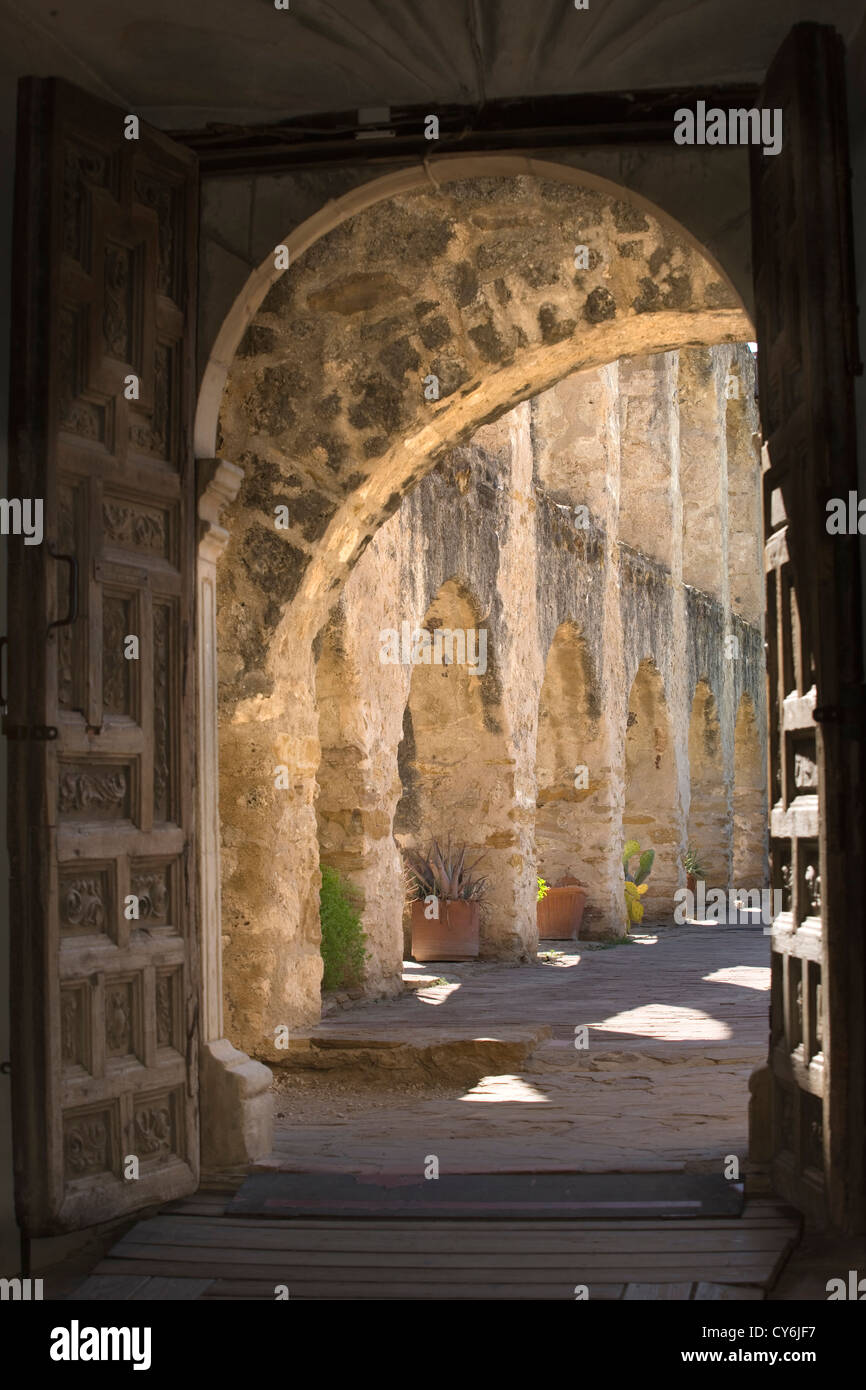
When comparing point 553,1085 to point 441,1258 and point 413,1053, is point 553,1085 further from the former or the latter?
point 441,1258

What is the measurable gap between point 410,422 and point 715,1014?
3640 mm

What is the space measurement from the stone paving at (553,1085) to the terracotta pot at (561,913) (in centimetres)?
246

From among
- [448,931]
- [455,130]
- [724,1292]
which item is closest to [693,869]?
[448,931]

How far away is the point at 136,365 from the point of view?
4.01m

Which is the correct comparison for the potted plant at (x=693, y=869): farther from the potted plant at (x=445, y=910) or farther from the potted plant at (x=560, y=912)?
the potted plant at (x=445, y=910)

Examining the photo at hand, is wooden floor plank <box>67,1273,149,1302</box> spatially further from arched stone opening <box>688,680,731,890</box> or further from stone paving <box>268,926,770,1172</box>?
arched stone opening <box>688,680,731,890</box>

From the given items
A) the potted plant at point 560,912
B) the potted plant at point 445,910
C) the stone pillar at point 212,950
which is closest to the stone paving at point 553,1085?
the stone pillar at point 212,950

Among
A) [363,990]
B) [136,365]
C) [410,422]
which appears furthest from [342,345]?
[363,990]

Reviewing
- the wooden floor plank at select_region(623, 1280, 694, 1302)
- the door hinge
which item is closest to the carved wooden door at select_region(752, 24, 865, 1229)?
the wooden floor plank at select_region(623, 1280, 694, 1302)

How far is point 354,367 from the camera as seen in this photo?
6535mm

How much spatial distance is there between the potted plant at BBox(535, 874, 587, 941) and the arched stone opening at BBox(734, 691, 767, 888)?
9.62 m

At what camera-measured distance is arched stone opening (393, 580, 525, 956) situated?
33.9ft

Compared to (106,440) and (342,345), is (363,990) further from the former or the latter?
(106,440)

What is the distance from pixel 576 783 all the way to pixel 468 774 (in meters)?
2.55
